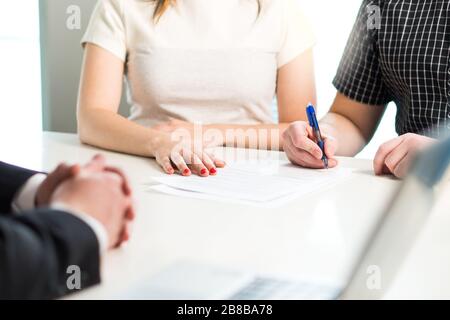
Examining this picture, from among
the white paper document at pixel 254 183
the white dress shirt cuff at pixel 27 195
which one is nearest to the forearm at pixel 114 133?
the white paper document at pixel 254 183

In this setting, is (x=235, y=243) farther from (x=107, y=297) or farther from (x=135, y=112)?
(x=135, y=112)

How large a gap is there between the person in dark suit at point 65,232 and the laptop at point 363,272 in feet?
0.15

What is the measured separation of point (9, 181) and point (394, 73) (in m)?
0.85

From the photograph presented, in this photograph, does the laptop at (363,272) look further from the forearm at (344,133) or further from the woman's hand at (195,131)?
the forearm at (344,133)

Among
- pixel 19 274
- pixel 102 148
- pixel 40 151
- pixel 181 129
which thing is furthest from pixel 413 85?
pixel 19 274

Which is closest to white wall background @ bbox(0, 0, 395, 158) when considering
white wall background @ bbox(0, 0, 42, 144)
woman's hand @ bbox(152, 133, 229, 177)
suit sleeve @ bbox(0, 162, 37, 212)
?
white wall background @ bbox(0, 0, 42, 144)

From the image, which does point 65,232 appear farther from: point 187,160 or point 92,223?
point 187,160

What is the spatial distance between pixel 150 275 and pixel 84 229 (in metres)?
0.08

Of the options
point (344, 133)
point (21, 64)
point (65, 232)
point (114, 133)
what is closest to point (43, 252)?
point (65, 232)

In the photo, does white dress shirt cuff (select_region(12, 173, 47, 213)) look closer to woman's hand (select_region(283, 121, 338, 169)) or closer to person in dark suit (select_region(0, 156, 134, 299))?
person in dark suit (select_region(0, 156, 134, 299))

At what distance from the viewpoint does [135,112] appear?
1.33m

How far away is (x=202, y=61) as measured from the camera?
1275mm

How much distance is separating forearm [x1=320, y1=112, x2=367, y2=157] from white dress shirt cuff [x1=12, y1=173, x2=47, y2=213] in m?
0.70

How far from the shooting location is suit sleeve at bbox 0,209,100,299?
0.37m
